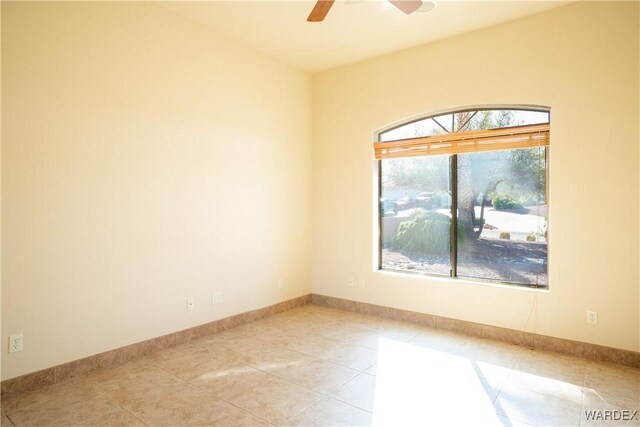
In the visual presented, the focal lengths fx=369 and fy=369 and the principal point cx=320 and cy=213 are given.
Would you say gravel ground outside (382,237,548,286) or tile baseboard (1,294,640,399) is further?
gravel ground outside (382,237,548,286)

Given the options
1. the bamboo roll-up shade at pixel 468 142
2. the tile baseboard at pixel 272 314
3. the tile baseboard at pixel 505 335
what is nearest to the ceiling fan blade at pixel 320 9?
the bamboo roll-up shade at pixel 468 142

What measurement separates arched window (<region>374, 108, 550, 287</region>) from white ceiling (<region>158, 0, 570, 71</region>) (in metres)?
0.88

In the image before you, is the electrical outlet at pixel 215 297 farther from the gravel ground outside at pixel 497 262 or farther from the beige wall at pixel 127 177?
the gravel ground outside at pixel 497 262

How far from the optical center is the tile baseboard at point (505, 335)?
3.06m

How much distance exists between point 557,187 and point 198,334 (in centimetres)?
363

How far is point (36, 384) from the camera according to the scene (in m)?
2.58

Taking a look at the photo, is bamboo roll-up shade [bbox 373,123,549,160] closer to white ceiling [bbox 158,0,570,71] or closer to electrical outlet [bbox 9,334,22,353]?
white ceiling [bbox 158,0,570,71]

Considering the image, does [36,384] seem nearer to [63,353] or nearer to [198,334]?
[63,353]

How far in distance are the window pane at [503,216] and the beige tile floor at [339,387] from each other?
2.52 feet

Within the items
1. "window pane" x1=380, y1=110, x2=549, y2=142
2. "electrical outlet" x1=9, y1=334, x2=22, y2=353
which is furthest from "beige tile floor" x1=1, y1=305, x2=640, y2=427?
"window pane" x1=380, y1=110, x2=549, y2=142

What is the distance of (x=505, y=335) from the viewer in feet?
11.6

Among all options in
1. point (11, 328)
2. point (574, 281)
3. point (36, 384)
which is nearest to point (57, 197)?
point (11, 328)

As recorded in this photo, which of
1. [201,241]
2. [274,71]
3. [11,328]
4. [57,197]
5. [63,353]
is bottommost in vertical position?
[63,353]

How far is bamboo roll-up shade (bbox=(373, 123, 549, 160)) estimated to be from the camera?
3490 mm
